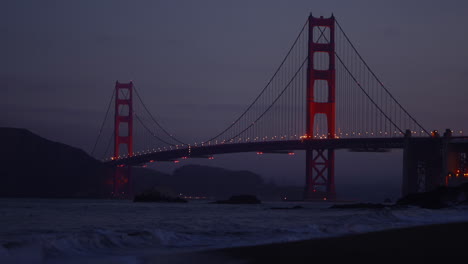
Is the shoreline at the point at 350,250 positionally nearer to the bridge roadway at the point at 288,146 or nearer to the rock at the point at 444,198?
the rock at the point at 444,198

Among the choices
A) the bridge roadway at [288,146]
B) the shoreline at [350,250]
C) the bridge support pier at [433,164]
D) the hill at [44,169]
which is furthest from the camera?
the hill at [44,169]

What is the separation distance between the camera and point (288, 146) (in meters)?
41.7

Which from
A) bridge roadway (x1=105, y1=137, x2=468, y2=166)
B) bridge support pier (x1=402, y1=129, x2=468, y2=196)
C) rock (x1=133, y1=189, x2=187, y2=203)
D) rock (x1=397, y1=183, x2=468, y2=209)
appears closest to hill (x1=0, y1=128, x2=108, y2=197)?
bridge roadway (x1=105, y1=137, x2=468, y2=166)

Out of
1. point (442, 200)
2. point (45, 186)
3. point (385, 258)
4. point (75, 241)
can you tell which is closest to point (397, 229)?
point (385, 258)


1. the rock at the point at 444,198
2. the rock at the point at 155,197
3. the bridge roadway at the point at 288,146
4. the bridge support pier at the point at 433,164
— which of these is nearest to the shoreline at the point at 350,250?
the rock at the point at 444,198

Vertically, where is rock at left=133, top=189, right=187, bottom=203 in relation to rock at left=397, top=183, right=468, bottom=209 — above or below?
below

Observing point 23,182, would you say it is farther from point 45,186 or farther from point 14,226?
point 14,226

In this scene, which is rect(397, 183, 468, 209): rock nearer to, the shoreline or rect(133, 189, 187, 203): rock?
the shoreline

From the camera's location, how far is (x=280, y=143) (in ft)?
138

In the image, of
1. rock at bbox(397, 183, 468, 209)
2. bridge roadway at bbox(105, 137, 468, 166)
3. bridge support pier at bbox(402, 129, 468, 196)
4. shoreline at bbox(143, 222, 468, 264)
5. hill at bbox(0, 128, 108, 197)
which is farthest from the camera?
hill at bbox(0, 128, 108, 197)

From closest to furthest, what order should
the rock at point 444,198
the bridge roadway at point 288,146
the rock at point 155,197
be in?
1. the rock at point 444,198
2. the rock at point 155,197
3. the bridge roadway at point 288,146

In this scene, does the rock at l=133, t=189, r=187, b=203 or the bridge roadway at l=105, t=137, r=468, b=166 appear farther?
the bridge roadway at l=105, t=137, r=468, b=166

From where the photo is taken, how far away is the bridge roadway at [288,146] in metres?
38.2

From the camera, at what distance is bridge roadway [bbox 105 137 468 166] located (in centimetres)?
3822
